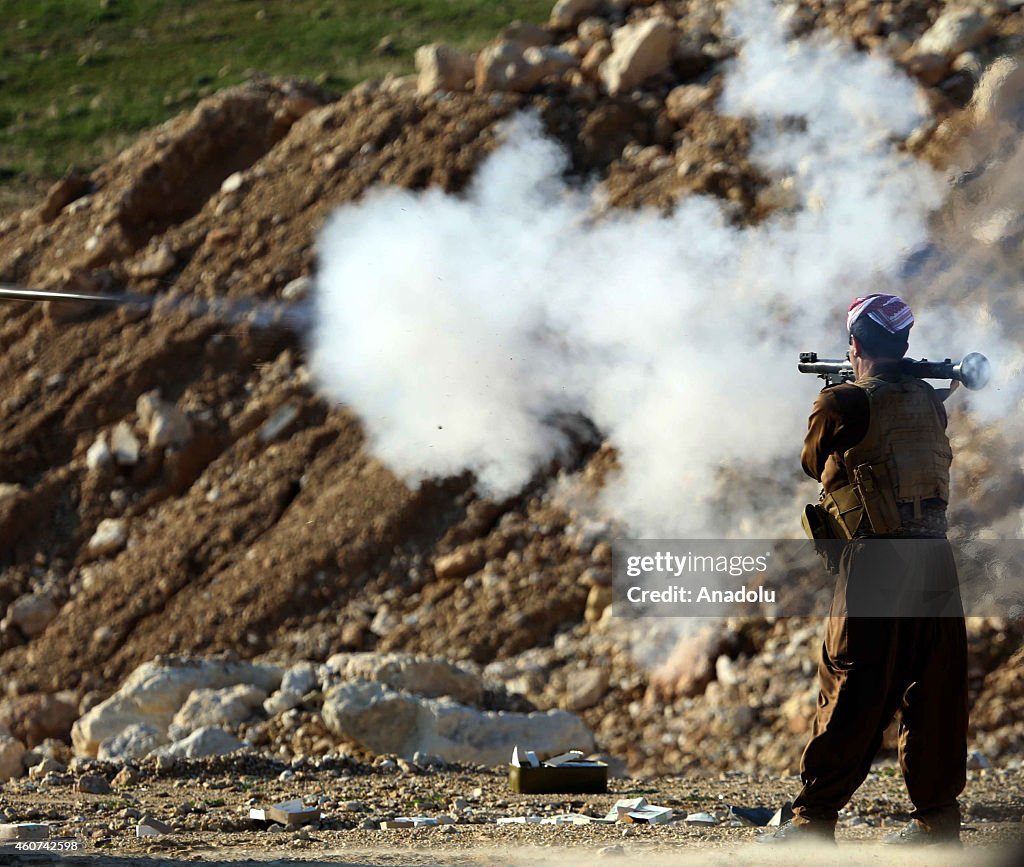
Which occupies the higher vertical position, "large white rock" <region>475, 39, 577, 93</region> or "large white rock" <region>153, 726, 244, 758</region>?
"large white rock" <region>475, 39, 577, 93</region>

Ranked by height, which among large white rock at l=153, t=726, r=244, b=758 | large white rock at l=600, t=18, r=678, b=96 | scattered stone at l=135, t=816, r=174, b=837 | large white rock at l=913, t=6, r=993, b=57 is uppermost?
large white rock at l=600, t=18, r=678, b=96

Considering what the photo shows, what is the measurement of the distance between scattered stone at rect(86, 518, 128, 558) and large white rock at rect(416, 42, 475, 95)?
574 centimetres

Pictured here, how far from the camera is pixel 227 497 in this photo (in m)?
12.9

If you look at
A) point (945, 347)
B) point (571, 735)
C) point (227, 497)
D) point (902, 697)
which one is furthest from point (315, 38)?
point (902, 697)

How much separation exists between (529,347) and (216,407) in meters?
3.38

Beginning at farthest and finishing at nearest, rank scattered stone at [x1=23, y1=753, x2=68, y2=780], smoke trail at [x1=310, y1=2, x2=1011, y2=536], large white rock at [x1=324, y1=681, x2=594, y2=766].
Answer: smoke trail at [x1=310, y1=2, x2=1011, y2=536] < large white rock at [x1=324, y1=681, x2=594, y2=766] < scattered stone at [x1=23, y1=753, x2=68, y2=780]

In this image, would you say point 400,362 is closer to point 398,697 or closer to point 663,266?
point 663,266

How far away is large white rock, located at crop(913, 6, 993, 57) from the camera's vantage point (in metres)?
12.5

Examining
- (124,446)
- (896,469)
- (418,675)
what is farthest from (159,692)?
(896,469)

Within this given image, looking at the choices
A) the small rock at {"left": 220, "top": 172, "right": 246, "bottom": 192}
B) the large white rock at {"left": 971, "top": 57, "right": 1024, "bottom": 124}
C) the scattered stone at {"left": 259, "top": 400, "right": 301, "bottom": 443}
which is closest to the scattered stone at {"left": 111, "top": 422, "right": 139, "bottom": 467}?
the scattered stone at {"left": 259, "top": 400, "right": 301, "bottom": 443}

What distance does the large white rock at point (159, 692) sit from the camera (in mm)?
9523

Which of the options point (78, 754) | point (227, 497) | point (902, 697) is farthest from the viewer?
point (227, 497)

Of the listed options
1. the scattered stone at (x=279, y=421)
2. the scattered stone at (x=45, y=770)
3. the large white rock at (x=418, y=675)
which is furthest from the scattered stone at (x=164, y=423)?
the scattered stone at (x=45, y=770)

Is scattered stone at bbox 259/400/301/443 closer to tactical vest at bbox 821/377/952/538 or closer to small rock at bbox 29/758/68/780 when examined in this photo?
small rock at bbox 29/758/68/780
